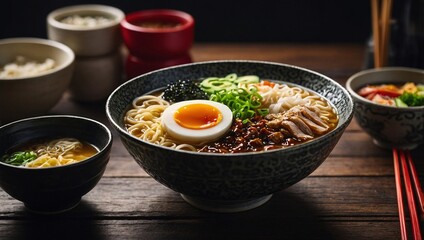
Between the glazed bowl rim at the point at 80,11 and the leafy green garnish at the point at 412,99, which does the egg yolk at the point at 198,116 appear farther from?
the glazed bowl rim at the point at 80,11

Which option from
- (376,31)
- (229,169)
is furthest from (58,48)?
(376,31)

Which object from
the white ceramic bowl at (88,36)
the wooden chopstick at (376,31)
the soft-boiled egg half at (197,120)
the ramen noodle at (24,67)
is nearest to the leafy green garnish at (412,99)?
the wooden chopstick at (376,31)

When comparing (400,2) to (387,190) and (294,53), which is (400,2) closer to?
(294,53)

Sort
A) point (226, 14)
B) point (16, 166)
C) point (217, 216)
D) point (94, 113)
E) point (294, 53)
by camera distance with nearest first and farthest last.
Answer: point (16, 166) < point (217, 216) < point (94, 113) < point (294, 53) < point (226, 14)

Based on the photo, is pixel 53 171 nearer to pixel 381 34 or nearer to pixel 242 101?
pixel 242 101

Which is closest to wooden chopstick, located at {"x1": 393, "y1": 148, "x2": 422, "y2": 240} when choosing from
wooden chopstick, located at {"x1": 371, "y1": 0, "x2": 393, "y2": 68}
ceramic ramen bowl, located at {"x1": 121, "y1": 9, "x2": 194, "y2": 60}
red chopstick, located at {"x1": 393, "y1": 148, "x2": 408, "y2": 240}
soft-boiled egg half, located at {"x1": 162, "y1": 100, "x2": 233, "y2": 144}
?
red chopstick, located at {"x1": 393, "y1": 148, "x2": 408, "y2": 240}

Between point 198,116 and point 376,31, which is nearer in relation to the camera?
point 198,116

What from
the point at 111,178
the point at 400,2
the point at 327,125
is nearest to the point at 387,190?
the point at 327,125
